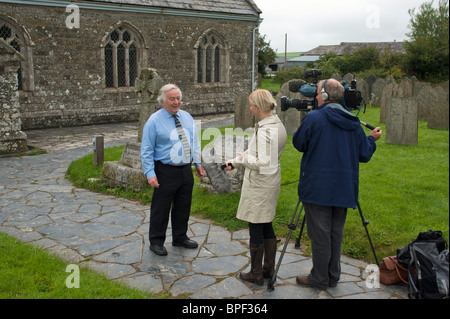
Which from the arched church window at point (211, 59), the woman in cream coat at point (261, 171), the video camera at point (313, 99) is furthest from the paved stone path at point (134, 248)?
the arched church window at point (211, 59)

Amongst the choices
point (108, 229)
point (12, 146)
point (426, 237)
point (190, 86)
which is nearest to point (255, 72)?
point (190, 86)

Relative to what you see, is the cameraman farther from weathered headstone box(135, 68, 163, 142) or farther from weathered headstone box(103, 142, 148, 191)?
weathered headstone box(103, 142, 148, 191)

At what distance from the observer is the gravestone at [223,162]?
663 cm

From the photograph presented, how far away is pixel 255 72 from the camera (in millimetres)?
21328

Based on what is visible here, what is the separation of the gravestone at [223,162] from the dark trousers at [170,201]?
5.39 ft

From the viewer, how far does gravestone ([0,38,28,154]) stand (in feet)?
33.1

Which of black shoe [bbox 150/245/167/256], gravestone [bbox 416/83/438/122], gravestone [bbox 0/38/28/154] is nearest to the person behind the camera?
black shoe [bbox 150/245/167/256]

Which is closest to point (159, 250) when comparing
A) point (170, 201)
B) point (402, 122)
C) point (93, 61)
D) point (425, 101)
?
point (170, 201)

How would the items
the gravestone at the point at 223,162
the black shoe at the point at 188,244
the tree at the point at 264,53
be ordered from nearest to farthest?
the black shoe at the point at 188,244 → the gravestone at the point at 223,162 → the tree at the point at 264,53

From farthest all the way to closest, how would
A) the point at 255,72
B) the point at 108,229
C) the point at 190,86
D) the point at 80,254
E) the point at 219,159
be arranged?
1. the point at 255,72
2. the point at 190,86
3. the point at 219,159
4. the point at 108,229
5. the point at 80,254

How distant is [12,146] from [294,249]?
8.24 m

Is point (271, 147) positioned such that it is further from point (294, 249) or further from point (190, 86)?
point (190, 86)

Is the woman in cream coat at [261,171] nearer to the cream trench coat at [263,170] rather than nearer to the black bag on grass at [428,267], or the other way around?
the cream trench coat at [263,170]

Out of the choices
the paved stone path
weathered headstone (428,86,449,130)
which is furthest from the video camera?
weathered headstone (428,86,449,130)
